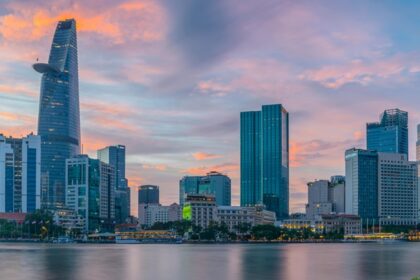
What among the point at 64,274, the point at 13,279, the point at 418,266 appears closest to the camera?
the point at 13,279

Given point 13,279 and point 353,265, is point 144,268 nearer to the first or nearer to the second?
point 13,279

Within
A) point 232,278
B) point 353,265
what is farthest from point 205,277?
point 353,265

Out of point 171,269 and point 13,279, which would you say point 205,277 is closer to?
point 171,269

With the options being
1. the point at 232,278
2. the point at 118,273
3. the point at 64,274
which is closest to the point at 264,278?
the point at 232,278

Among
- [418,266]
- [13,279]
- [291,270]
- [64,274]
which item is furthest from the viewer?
[418,266]

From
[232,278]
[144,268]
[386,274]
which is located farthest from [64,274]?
[386,274]

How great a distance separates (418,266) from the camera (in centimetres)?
10550

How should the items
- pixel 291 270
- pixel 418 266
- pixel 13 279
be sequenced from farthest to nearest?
pixel 418 266, pixel 291 270, pixel 13 279

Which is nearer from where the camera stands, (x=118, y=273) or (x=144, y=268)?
(x=118, y=273)

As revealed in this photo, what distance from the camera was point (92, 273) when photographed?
91312mm

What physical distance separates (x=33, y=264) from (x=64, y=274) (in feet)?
66.1

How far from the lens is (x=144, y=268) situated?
101250mm

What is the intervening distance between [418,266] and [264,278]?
32448 millimetres

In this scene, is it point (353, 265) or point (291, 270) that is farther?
point (353, 265)
